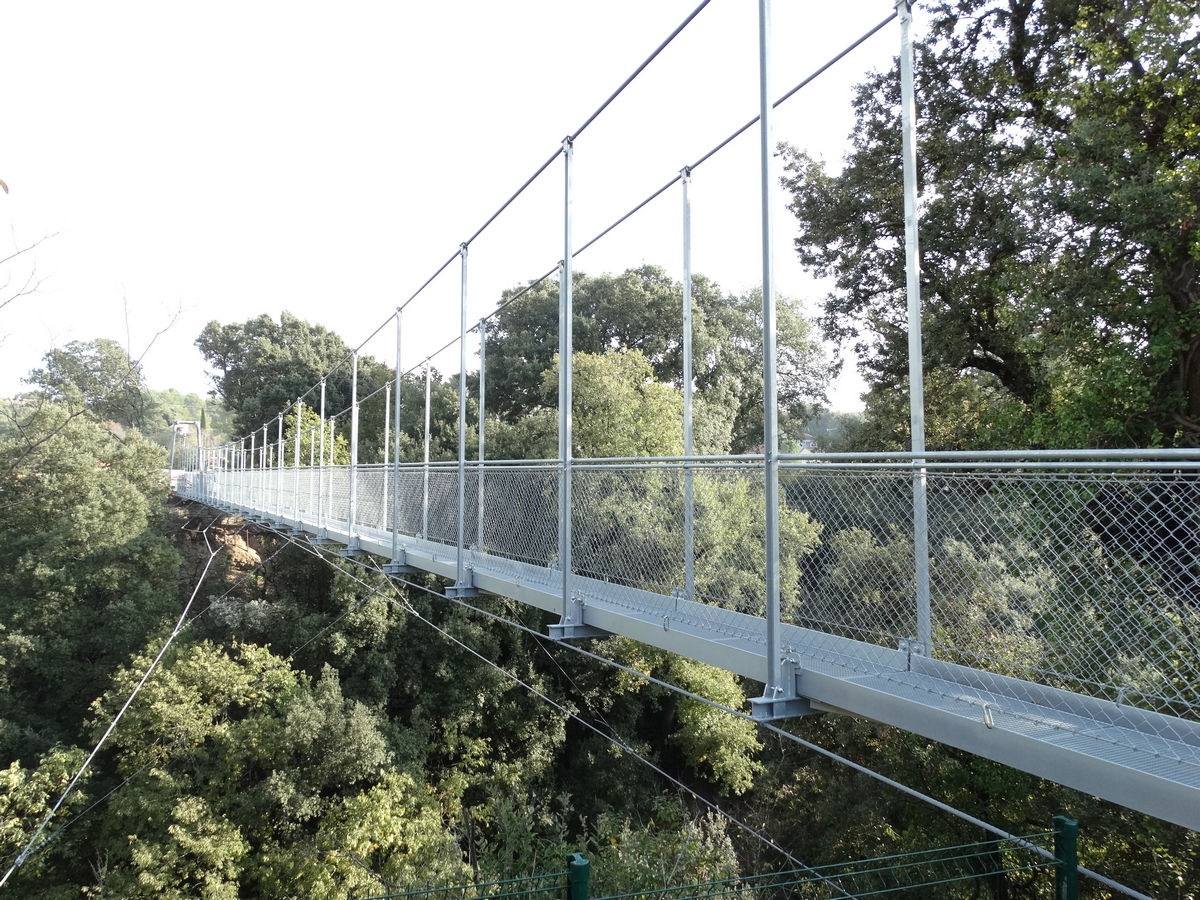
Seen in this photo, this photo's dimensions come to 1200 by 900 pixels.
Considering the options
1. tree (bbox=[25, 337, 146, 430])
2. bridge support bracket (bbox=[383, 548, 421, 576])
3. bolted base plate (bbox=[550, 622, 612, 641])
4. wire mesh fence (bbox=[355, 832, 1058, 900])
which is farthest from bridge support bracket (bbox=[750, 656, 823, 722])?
wire mesh fence (bbox=[355, 832, 1058, 900])

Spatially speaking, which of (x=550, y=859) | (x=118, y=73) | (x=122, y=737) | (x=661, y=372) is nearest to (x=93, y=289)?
(x=118, y=73)

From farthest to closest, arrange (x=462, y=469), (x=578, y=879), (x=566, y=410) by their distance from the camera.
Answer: (x=462, y=469) < (x=566, y=410) < (x=578, y=879)

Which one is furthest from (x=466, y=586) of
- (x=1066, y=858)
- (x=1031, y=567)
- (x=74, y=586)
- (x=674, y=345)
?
(x=674, y=345)

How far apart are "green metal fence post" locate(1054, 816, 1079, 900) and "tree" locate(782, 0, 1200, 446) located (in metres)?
4.29

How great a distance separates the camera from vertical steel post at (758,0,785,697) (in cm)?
253

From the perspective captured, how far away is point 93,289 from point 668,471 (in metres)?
2.26

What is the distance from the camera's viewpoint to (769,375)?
2.57 metres

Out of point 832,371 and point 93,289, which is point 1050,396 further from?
point 93,289

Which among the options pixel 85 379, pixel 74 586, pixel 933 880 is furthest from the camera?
pixel 74 586

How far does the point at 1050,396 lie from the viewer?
8031mm

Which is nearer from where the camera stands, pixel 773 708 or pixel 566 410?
pixel 773 708

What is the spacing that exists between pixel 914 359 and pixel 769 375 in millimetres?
458

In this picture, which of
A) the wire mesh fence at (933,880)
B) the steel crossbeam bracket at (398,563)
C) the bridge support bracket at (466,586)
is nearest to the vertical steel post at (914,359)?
the bridge support bracket at (466,586)

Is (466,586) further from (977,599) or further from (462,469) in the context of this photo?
(977,599)
